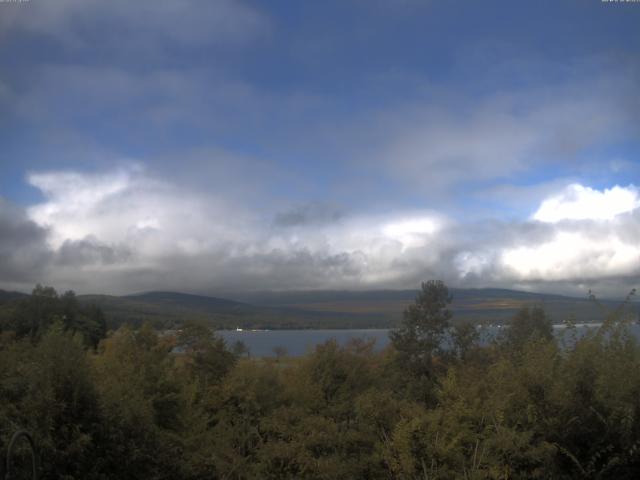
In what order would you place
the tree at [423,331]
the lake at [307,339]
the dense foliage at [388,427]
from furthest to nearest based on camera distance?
the tree at [423,331] < the lake at [307,339] < the dense foliage at [388,427]

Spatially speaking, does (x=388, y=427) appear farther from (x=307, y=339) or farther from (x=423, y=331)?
(x=423, y=331)

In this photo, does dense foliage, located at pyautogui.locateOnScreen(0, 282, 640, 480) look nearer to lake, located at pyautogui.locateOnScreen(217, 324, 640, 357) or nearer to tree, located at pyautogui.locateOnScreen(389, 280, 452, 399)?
lake, located at pyautogui.locateOnScreen(217, 324, 640, 357)

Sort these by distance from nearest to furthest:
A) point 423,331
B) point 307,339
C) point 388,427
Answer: point 388,427 → point 307,339 → point 423,331

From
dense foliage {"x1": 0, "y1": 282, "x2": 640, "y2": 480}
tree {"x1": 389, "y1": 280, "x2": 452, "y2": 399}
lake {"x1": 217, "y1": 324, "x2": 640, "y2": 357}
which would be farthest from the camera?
tree {"x1": 389, "y1": 280, "x2": 452, "y2": 399}

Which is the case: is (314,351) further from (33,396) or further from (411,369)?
(411,369)

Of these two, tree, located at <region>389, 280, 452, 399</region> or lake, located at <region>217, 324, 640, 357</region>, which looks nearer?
lake, located at <region>217, 324, 640, 357</region>

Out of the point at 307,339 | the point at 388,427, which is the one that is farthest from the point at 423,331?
the point at 388,427

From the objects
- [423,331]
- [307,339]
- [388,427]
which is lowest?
[423,331]

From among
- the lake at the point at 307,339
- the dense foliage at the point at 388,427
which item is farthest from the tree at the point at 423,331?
the dense foliage at the point at 388,427

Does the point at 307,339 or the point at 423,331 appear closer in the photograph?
the point at 307,339

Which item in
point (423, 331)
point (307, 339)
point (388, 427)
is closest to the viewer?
point (388, 427)

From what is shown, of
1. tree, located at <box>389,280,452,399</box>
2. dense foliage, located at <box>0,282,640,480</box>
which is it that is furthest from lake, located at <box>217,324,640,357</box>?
tree, located at <box>389,280,452,399</box>

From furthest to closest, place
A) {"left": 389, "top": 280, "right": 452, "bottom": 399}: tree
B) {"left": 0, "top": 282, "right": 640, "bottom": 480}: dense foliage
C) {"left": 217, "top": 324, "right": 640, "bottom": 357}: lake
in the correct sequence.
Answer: {"left": 389, "top": 280, "right": 452, "bottom": 399}: tree
{"left": 217, "top": 324, "right": 640, "bottom": 357}: lake
{"left": 0, "top": 282, "right": 640, "bottom": 480}: dense foliage

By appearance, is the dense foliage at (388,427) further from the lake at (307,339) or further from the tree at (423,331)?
the tree at (423,331)
